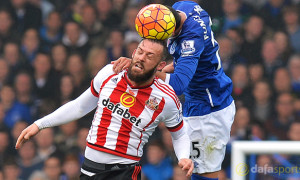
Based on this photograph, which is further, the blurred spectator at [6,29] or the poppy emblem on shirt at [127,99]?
the blurred spectator at [6,29]

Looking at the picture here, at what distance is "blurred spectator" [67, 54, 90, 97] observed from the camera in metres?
7.74

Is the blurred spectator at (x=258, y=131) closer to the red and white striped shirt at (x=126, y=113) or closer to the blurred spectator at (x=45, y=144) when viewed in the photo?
the blurred spectator at (x=45, y=144)

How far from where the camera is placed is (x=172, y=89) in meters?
4.16

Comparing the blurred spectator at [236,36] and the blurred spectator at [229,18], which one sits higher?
the blurred spectator at [229,18]

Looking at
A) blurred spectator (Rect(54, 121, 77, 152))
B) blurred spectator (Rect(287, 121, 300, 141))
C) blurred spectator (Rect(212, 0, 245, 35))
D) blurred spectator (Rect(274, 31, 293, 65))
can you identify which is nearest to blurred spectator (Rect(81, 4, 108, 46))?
blurred spectator (Rect(54, 121, 77, 152))

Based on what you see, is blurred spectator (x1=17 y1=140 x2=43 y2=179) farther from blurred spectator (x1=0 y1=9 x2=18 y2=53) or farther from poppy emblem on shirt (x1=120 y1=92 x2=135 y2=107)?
poppy emblem on shirt (x1=120 y1=92 x2=135 y2=107)

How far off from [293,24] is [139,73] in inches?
150

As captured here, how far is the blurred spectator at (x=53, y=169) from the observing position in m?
7.21

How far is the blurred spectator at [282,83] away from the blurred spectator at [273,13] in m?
0.67

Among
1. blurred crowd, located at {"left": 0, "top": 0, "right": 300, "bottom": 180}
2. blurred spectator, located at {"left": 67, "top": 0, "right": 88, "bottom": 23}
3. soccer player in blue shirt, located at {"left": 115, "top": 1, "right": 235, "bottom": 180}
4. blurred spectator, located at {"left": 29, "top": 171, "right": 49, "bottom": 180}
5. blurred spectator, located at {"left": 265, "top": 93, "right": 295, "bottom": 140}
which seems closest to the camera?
soccer player in blue shirt, located at {"left": 115, "top": 1, "right": 235, "bottom": 180}

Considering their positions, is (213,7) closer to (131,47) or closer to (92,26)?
(131,47)

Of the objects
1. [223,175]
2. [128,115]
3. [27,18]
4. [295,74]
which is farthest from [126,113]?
[27,18]

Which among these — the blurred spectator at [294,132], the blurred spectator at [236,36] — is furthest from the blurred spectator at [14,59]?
the blurred spectator at [294,132]

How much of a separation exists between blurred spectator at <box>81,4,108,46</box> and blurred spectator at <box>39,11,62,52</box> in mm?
365
